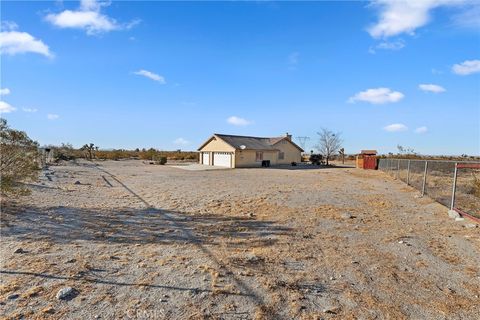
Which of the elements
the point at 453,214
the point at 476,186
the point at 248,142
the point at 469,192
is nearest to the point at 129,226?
the point at 453,214

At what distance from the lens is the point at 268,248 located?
19.2 feet

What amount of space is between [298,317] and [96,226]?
533 centimetres

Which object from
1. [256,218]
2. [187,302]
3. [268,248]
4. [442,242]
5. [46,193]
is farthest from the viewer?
[46,193]

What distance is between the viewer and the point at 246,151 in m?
37.0

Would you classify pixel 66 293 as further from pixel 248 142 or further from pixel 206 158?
pixel 206 158

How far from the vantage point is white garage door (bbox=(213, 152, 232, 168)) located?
121ft

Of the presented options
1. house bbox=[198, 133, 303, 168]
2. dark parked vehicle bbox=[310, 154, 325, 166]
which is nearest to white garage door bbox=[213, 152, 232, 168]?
house bbox=[198, 133, 303, 168]

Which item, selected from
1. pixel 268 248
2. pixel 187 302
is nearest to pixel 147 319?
pixel 187 302

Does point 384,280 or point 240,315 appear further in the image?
point 384,280

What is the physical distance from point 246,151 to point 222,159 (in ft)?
10.2

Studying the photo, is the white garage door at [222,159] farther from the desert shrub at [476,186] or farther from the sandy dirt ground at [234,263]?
the sandy dirt ground at [234,263]

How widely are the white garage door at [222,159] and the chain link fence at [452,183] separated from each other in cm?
2292

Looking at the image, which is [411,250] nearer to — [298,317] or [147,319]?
[298,317]

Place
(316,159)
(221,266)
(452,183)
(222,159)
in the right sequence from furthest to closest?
(316,159)
(222,159)
(452,183)
(221,266)
